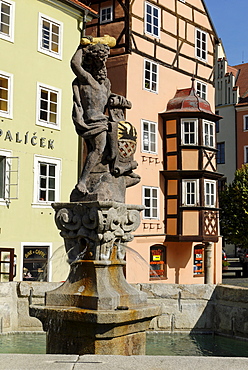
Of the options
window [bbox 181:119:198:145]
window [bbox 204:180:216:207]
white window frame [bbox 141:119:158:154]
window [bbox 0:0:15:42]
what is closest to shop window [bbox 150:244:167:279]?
window [bbox 204:180:216:207]

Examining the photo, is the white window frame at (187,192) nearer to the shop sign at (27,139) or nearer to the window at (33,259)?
the shop sign at (27,139)

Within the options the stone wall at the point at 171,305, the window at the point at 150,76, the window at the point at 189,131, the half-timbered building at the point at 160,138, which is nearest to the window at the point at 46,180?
the half-timbered building at the point at 160,138

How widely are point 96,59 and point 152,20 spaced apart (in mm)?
19346

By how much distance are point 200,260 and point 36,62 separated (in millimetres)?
12723

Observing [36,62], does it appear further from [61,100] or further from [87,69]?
[87,69]

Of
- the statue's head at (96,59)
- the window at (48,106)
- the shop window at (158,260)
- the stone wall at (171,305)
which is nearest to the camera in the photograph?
the statue's head at (96,59)

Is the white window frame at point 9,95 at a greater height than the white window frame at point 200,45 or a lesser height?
lesser

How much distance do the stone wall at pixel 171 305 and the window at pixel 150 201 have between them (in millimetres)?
14537

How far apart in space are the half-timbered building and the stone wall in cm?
1326

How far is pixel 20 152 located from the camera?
65.3 ft

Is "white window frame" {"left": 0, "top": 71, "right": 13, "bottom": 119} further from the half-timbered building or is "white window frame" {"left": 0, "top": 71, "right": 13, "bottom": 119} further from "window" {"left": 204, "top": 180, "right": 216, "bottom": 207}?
"window" {"left": 204, "top": 180, "right": 216, "bottom": 207}

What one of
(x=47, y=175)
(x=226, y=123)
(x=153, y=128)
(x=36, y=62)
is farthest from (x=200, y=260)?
(x=226, y=123)

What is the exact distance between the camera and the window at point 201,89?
2872cm

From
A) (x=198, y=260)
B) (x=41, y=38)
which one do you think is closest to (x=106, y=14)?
(x=41, y=38)
